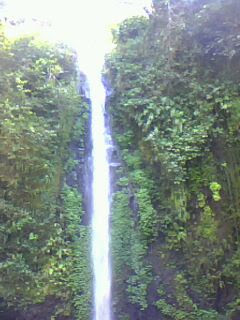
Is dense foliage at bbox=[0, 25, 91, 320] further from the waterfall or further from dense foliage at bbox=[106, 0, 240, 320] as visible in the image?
dense foliage at bbox=[106, 0, 240, 320]

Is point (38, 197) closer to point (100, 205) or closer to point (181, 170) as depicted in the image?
point (100, 205)

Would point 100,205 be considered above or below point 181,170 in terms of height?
below

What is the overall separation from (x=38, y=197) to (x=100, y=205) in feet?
2.97

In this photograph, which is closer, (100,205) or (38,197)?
(38,197)

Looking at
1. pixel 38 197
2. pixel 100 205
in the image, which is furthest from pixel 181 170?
pixel 38 197

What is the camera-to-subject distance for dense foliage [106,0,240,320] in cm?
586

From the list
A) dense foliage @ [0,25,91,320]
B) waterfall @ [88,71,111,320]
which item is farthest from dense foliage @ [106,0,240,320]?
dense foliage @ [0,25,91,320]

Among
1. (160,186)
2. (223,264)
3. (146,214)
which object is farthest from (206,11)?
(223,264)

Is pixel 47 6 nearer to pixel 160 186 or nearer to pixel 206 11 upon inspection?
pixel 206 11

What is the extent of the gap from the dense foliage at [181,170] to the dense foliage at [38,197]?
609 millimetres

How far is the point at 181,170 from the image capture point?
6062 mm

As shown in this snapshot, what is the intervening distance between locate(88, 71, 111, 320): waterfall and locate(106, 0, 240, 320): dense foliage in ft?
0.48

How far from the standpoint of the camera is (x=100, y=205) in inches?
253

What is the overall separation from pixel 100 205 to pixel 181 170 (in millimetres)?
1288
